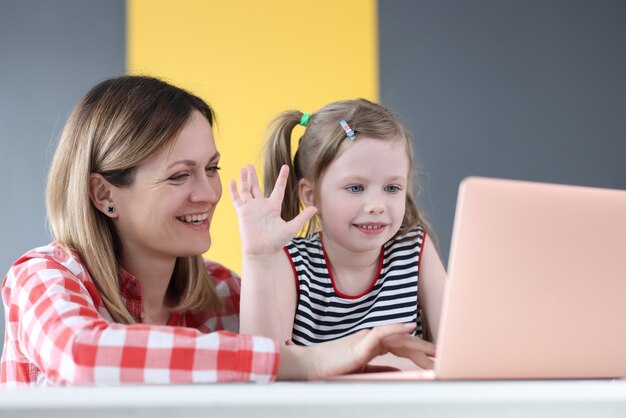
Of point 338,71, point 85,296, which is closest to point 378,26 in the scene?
point 338,71

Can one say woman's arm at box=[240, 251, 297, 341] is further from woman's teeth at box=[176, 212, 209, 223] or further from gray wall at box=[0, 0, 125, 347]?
gray wall at box=[0, 0, 125, 347]

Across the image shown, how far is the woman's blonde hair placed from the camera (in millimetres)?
1389

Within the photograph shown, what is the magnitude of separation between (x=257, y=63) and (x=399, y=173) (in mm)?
1603

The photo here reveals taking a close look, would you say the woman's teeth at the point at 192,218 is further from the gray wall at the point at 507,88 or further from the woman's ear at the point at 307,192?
the gray wall at the point at 507,88

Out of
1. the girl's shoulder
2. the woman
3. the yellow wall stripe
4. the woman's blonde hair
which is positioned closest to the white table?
the woman

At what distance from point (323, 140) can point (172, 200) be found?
0.40 meters

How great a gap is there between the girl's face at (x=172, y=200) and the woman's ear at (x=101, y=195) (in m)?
0.01

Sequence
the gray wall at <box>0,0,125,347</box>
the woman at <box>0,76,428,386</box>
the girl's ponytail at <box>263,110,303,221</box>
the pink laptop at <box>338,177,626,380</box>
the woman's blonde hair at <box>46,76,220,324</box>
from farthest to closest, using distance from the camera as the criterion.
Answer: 1. the gray wall at <box>0,0,125,347</box>
2. the girl's ponytail at <box>263,110,303,221</box>
3. the woman's blonde hair at <box>46,76,220,324</box>
4. the woman at <box>0,76,428,386</box>
5. the pink laptop at <box>338,177,626,380</box>

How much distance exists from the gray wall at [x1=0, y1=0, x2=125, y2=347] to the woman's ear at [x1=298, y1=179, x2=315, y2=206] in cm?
157

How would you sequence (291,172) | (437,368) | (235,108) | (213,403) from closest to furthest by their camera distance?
1. (213,403)
2. (437,368)
3. (291,172)
4. (235,108)

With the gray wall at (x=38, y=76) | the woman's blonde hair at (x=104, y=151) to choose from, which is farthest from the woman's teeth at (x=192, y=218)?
the gray wall at (x=38, y=76)

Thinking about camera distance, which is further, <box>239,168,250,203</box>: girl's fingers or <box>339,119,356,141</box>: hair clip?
<box>339,119,356,141</box>: hair clip

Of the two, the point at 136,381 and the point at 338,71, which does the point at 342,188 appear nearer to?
the point at 136,381

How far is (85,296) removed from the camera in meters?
1.13
